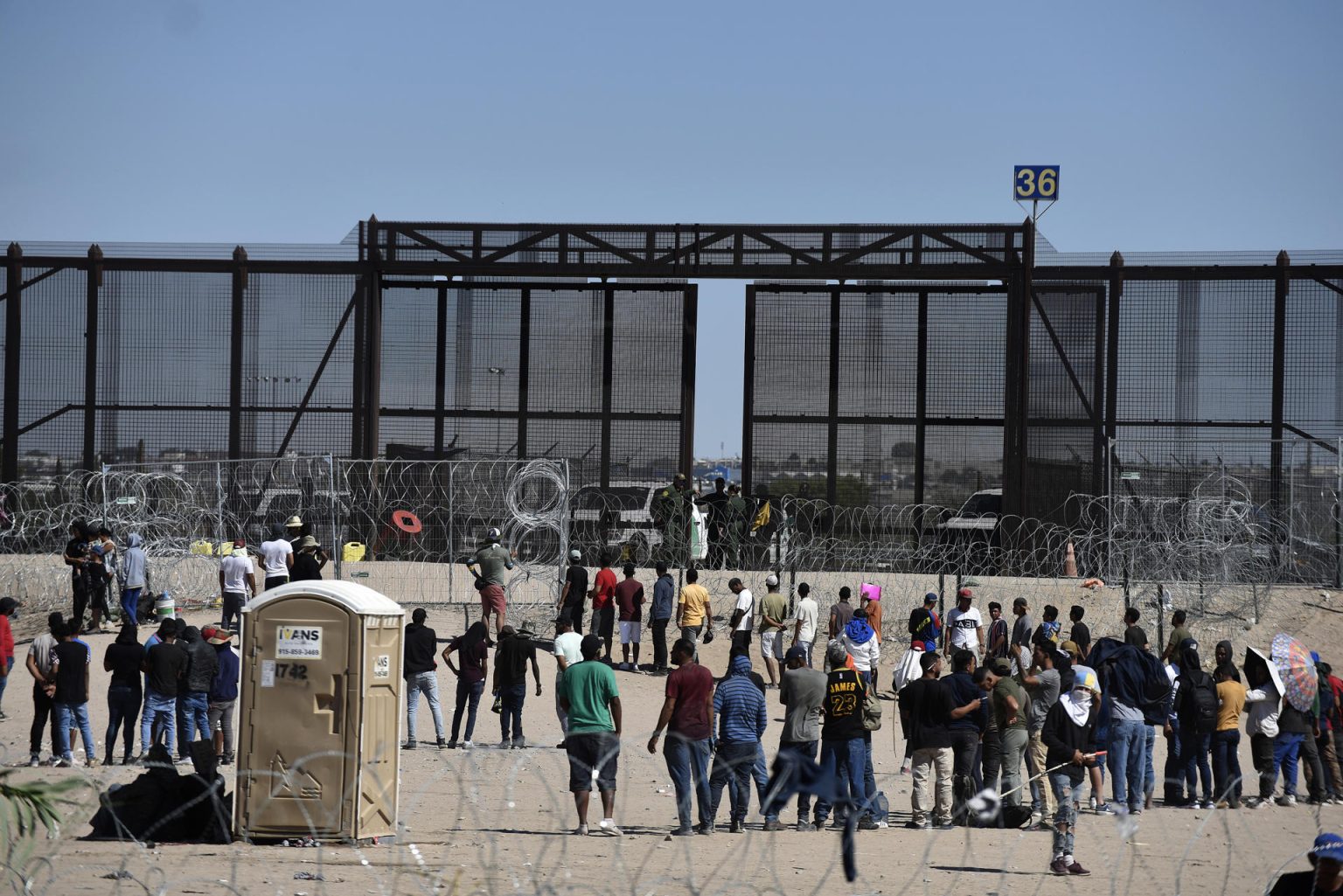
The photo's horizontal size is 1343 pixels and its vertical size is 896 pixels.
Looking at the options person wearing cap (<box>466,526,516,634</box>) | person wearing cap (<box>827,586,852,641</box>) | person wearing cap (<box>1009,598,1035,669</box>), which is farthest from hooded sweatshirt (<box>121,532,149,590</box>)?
person wearing cap (<box>1009,598,1035,669</box>)

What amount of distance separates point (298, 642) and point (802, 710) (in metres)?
3.64

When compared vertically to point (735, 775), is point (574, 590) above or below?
above

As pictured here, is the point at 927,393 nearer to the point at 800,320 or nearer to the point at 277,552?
the point at 800,320

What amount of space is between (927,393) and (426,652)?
45.8 ft

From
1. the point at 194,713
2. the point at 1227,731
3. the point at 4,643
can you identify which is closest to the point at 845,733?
the point at 1227,731

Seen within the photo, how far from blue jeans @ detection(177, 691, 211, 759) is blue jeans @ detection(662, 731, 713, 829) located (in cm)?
408

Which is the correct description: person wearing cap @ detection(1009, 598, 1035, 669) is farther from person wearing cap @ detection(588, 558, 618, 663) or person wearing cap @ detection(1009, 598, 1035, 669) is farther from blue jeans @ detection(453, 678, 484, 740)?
blue jeans @ detection(453, 678, 484, 740)

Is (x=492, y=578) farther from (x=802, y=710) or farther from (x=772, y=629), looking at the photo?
(x=802, y=710)

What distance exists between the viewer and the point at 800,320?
24562 mm

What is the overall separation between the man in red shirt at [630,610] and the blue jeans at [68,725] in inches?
265

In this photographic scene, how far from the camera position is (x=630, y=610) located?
17.0 metres

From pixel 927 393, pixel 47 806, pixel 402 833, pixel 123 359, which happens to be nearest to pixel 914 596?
pixel 927 393

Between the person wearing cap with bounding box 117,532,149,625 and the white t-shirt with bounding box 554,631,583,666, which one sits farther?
the person wearing cap with bounding box 117,532,149,625

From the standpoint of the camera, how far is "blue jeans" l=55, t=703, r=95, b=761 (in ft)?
37.9
